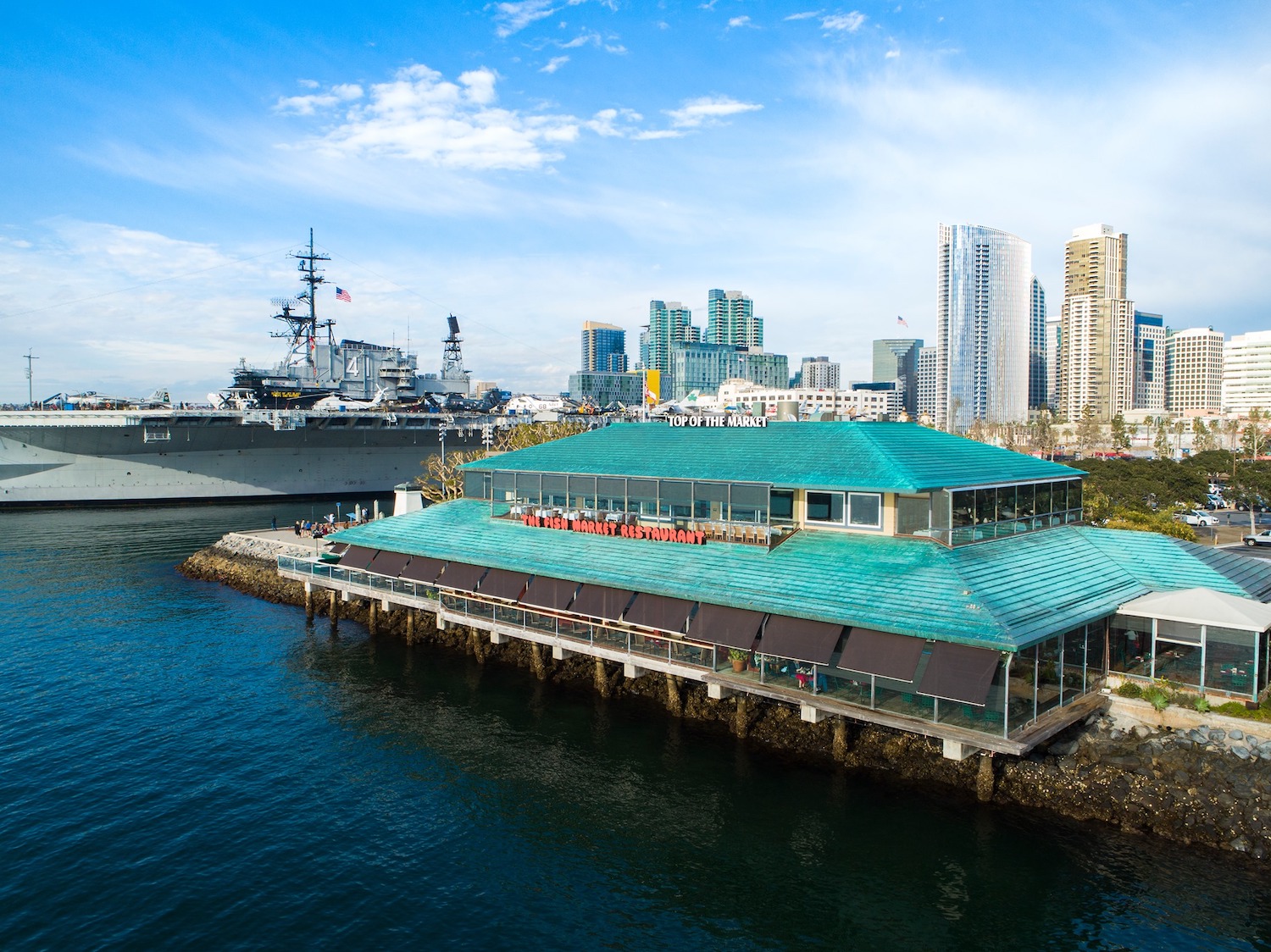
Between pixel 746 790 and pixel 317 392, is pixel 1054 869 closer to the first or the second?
pixel 746 790

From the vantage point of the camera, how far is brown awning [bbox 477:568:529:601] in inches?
1439

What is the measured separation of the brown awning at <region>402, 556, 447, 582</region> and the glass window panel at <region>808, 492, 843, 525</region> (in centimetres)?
1981

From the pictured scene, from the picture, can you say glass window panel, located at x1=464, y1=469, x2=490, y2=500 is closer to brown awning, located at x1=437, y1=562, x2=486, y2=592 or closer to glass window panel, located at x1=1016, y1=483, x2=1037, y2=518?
brown awning, located at x1=437, y1=562, x2=486, y2=592

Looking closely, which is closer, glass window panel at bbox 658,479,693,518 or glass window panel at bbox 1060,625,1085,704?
glass window panel at bbox 1060,625,1085,704

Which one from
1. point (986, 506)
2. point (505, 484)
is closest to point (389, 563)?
point (505, 484)

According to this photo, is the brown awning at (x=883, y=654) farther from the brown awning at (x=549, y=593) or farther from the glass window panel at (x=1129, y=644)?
the brown awning at (x=549, y=593)

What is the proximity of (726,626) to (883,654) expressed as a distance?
6.02 metres

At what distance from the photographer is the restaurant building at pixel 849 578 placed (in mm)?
24469

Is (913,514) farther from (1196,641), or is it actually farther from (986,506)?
(1196,641)

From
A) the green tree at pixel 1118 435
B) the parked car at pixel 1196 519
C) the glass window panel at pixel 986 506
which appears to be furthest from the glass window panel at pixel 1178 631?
the green tree at pixel 1118 435

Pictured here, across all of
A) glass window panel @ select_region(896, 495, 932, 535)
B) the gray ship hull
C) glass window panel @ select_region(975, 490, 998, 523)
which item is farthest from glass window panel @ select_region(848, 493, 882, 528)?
the gray ship hull

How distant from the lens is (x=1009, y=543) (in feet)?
102

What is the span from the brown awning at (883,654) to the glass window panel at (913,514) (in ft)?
19.2

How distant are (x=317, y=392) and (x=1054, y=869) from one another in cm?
11394
